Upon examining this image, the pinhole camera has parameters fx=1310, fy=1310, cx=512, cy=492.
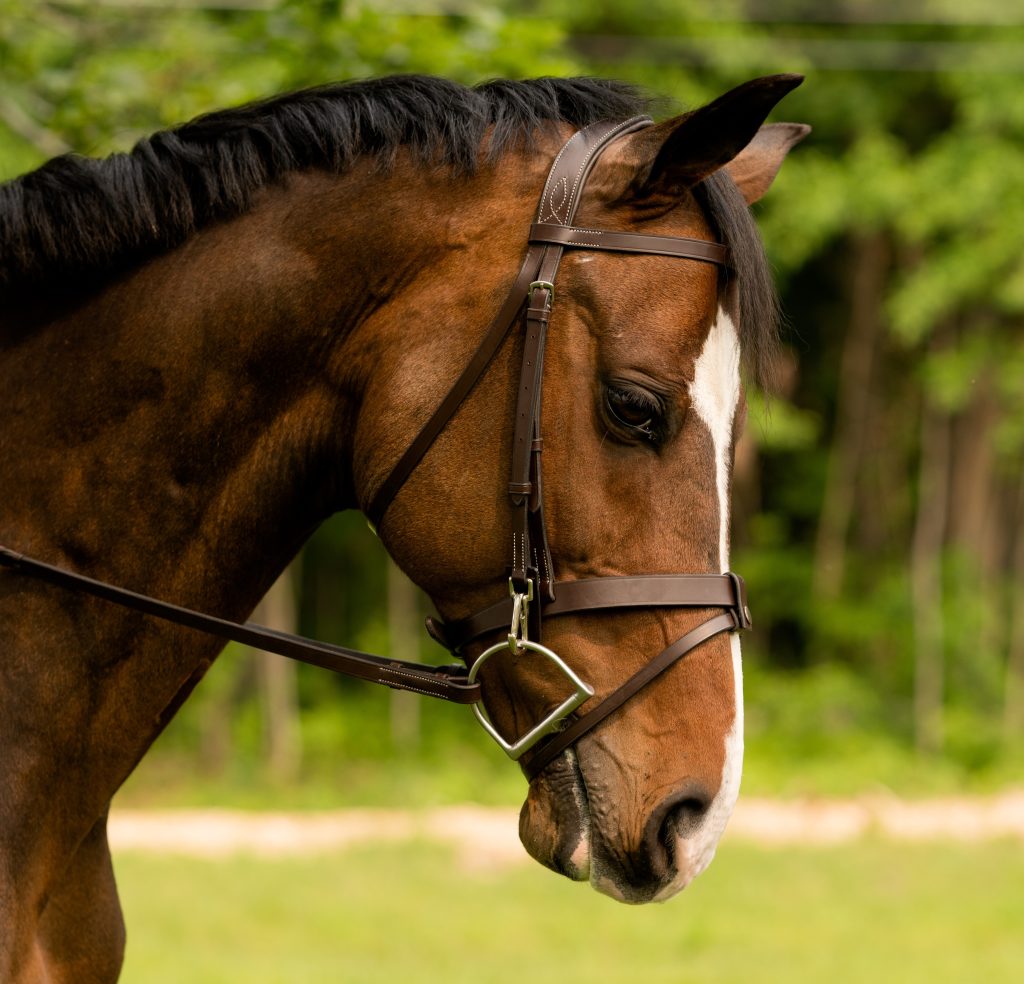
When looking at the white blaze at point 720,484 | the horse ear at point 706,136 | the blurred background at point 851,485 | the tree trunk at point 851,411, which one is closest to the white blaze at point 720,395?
the white blaze at point 720,484

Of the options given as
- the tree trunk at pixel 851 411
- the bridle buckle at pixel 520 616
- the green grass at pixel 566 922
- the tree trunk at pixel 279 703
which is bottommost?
the bridle buckle at pixel 520 616

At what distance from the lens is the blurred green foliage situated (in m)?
15.2

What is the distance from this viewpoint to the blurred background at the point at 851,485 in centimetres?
1506

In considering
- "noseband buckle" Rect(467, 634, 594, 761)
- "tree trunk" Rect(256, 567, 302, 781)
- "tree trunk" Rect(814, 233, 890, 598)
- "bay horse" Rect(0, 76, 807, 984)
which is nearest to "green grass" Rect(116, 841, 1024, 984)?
"bay horse" Rect(0, 76, 807, 984)

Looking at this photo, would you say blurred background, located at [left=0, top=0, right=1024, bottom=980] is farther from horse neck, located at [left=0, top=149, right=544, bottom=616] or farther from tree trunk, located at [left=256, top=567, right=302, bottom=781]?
horse neck, located at [left=0, top=149, right=544, bottom=616]

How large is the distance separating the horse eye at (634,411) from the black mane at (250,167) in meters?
0.28

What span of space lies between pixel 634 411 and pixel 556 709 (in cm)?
52

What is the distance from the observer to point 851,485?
19641mm

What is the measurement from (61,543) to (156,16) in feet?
14.8

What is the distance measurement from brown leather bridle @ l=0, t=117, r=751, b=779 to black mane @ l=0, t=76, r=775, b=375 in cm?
12

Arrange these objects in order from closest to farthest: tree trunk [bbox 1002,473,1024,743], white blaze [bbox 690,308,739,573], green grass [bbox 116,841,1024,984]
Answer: white blaze [bbox 690,308,739,573], green grass [bbox 116,841,1024,984], tree trunk [bbox 1002,473,1024,743]

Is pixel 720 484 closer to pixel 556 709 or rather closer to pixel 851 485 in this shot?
pixel 556 709

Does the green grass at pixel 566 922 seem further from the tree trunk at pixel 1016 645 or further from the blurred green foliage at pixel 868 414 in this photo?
the tree trunk at pixel 1016 645

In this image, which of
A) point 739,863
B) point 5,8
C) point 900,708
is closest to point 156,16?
point 5,8
